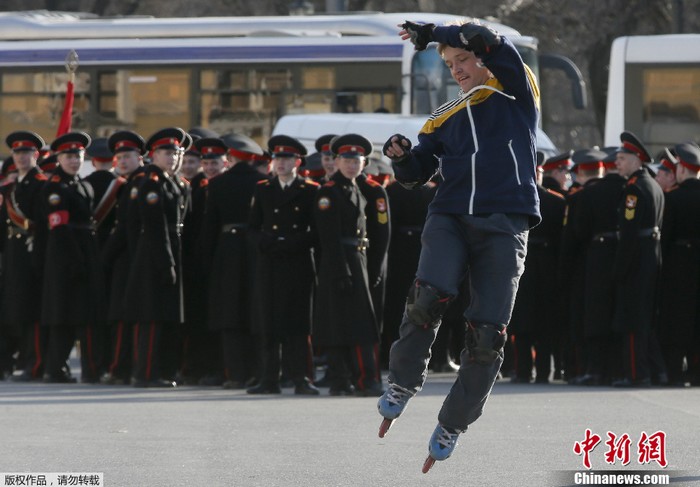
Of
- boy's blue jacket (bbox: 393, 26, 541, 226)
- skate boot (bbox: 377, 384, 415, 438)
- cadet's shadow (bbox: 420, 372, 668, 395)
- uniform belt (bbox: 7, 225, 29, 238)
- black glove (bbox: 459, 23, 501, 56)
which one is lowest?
cadet's shadow (bbox: 420, 372, 668, 395)

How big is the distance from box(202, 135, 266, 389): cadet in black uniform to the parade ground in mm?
504

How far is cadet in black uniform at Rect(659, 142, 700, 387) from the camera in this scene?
14.1 meters

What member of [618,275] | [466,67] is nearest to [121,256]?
[618,275]

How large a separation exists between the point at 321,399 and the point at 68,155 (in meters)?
3.01

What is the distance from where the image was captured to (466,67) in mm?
7387

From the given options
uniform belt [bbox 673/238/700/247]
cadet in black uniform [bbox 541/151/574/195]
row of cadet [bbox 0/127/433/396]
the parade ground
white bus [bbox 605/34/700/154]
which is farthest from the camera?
white bus [bbox 605/34/700/154]

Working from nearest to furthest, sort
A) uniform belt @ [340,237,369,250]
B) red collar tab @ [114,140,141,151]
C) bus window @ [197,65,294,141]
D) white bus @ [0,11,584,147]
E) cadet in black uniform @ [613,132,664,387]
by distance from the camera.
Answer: uniform belt @ [340,237,369,250] < cadet in black uniform @ [613,132,664,387] < red collar tab @ [114,140,141,151] < white bus @ [0,11,584,147] < bus window @ [197,65,294,141]

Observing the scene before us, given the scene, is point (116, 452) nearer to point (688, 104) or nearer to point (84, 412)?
point (84, 412)

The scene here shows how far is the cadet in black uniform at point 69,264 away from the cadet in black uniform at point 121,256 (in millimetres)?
169

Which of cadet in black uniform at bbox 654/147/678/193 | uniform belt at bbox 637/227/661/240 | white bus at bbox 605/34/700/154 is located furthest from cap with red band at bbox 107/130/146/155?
white bus at bbox 605/34/700/154

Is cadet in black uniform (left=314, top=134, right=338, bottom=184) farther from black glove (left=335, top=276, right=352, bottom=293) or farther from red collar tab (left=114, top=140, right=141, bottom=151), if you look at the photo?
black glove (left=335, top=276, right=352, bottom=293)

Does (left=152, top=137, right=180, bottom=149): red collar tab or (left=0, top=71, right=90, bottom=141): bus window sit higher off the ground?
(left=152, top=137, right=180, bottom=149): red collar tab

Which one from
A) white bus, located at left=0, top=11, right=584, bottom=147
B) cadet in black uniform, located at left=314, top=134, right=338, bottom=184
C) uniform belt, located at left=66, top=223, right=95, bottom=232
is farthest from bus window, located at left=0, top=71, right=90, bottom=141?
uniform belt, located at left=66, top=223, right=95, bottom=232

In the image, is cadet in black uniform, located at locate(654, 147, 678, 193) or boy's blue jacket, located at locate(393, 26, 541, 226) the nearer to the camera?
boy's blue jacket, located at locate(393, 26, 541, 226)
